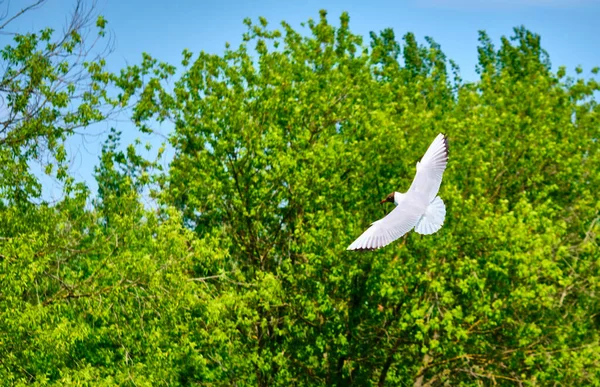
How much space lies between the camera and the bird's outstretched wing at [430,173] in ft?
46.4

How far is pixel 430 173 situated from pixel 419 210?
71 cm

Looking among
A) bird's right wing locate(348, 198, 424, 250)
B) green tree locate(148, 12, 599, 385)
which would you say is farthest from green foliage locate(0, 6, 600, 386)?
bird's right wing locate(348, 198, 424, 250)

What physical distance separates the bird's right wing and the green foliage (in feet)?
20.5

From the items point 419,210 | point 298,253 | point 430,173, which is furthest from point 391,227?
point 298,253

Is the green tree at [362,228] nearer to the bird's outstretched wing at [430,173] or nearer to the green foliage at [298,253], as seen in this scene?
the green foliage at [298,253]

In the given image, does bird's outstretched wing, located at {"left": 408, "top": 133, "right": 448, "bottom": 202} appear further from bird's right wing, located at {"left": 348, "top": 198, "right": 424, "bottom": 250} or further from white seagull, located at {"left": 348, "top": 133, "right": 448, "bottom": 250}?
bird's right wing, located at {"left": 348, "top": 198, "right": 424, "bottom": 250}

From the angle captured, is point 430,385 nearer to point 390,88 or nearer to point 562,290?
point 562,290

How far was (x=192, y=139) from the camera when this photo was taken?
25.1 m

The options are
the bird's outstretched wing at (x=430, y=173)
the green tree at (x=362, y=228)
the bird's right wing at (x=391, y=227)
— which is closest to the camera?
the bird's right wing at (x=391, y=227)

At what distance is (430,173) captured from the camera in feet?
46.9

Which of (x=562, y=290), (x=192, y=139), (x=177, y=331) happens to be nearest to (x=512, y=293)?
(x=562, y=290)

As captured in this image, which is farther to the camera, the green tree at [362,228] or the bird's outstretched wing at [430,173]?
the green tree at [362,228]

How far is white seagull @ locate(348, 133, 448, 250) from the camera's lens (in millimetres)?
13127

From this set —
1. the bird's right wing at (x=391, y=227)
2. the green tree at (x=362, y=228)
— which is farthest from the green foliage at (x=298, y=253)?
the bird's right wing at (x=391, y=227)
